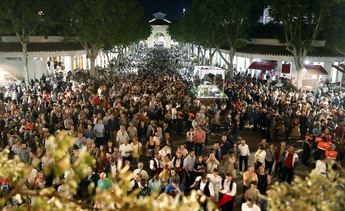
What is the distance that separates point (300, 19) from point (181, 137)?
1511cm

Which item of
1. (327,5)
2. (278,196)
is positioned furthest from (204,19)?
(278,196)

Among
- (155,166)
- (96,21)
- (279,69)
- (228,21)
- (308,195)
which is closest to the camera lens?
(308,195)

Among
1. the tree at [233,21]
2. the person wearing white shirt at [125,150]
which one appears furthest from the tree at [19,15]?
the person wearing white shirt at [125,150]

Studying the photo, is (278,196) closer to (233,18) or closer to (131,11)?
(233,18)

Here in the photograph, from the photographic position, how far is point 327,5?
27.8 metres

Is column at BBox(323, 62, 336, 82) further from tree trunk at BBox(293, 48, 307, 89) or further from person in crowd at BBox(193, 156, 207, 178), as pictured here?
person in crowd at BBox(193, 156, 207, 178)

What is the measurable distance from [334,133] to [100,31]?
76.5 feet

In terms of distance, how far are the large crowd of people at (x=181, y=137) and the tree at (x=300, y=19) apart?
7.81 m

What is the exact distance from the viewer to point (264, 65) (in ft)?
122

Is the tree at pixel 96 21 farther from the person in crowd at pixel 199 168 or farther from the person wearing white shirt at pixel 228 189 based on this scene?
the person wearing white shirt at pixel 228 189

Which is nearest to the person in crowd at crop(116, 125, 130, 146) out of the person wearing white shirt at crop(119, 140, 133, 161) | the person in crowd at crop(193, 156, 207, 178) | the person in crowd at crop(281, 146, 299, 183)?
the person wearing white shirt at crop(119, 140, 133, 161)

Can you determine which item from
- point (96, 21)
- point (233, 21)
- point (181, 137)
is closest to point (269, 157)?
point (181, 137)

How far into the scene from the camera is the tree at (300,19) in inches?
1101

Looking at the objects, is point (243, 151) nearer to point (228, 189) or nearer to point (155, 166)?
point (155, 166)
